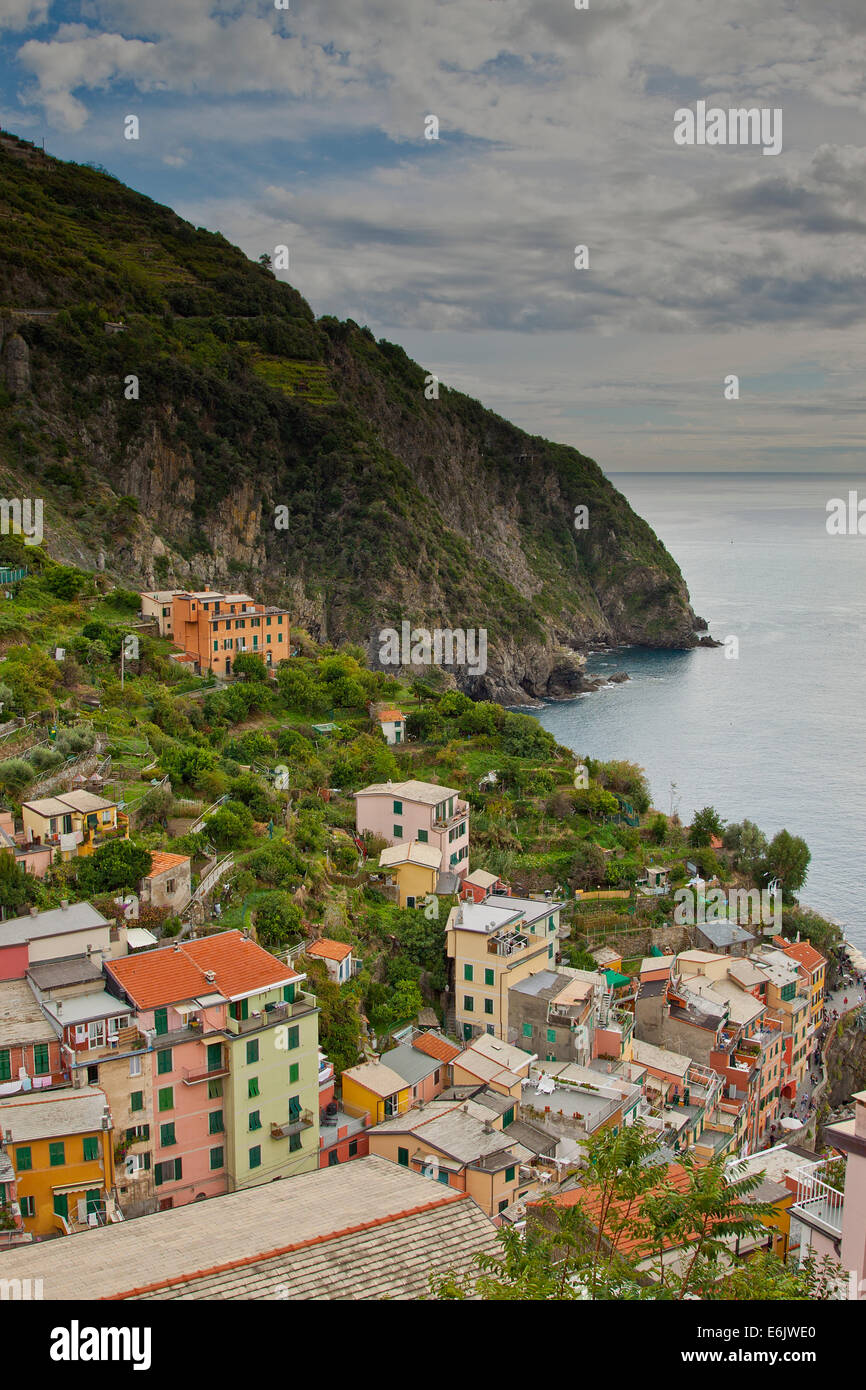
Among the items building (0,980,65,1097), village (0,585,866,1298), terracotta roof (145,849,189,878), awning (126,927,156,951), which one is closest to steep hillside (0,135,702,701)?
village (0,585,866,1298)

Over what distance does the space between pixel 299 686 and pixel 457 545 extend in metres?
49.6

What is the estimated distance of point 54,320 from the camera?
2542 inches

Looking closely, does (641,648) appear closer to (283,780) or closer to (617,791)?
(617,791)

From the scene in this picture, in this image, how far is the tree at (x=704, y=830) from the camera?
3466cm

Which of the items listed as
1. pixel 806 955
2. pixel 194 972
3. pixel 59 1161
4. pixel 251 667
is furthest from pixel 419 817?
pixel 59 1161

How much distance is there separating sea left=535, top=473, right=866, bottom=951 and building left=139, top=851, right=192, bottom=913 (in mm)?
22998

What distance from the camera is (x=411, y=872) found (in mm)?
25938

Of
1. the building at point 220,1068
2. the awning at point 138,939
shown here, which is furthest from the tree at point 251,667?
the building at point 220,1068

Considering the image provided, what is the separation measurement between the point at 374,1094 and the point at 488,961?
5.15m

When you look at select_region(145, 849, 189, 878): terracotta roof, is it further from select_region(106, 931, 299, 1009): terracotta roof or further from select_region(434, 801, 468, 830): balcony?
select_region(434, 801, 468, 830): balcony

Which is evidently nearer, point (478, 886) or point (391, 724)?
point (478, 886)

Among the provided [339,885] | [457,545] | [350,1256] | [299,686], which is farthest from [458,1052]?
[457,545]

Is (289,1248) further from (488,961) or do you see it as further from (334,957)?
(488,961)

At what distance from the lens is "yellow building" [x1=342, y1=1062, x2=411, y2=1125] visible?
707 inches
